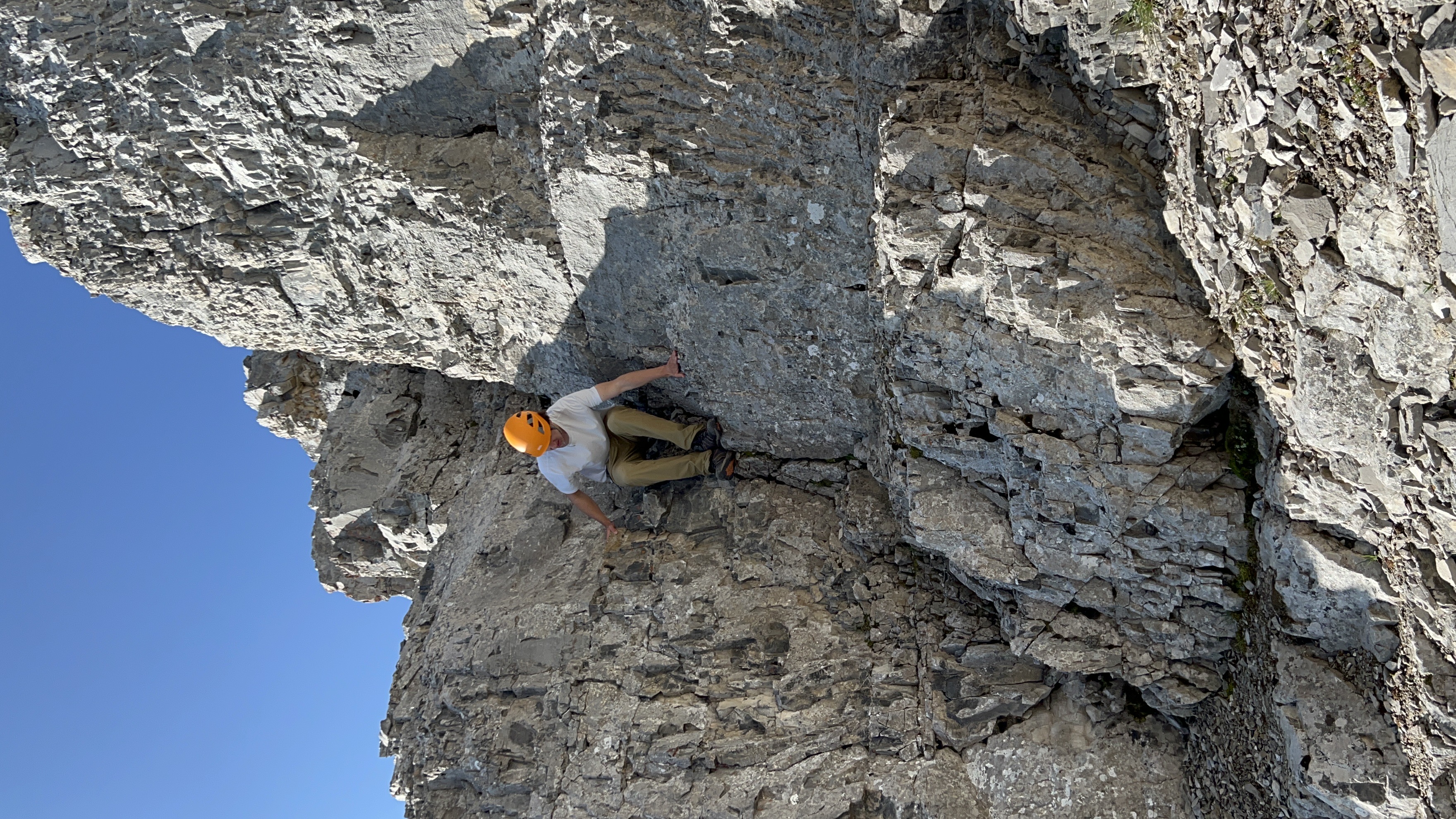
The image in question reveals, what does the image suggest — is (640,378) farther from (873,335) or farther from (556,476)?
(873,335)

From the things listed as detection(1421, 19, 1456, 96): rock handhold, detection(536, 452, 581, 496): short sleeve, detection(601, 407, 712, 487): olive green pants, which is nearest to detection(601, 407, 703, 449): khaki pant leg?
detection(601, 407, 712, 487): olive green pants

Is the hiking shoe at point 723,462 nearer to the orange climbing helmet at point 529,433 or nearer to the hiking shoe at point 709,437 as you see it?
the hiking shoe at point 709,437

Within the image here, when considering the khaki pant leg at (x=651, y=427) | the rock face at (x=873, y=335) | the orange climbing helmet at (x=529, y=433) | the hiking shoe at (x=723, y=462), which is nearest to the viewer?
the rock face at (x=873, y=335)

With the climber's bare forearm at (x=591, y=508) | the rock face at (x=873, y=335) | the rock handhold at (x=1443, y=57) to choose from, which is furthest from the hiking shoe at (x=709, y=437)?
the rock handhold at (x=1443, y=57)

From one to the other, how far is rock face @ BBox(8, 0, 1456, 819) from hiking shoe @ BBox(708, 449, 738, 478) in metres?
0.14

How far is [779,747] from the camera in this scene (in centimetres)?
926

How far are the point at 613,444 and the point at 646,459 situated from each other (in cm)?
43

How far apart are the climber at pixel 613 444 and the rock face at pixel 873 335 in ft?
1.01

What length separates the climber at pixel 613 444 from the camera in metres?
10.7

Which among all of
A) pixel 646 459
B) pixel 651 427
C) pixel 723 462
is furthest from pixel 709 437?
pixel 646 459

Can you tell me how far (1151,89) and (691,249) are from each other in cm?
435

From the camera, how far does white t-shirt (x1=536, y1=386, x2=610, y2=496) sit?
428 inches

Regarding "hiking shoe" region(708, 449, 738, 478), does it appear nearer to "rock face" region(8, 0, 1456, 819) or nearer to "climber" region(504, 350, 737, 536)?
"climber" region(504, 350, 737, 536)

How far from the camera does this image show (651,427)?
35.7 feet
